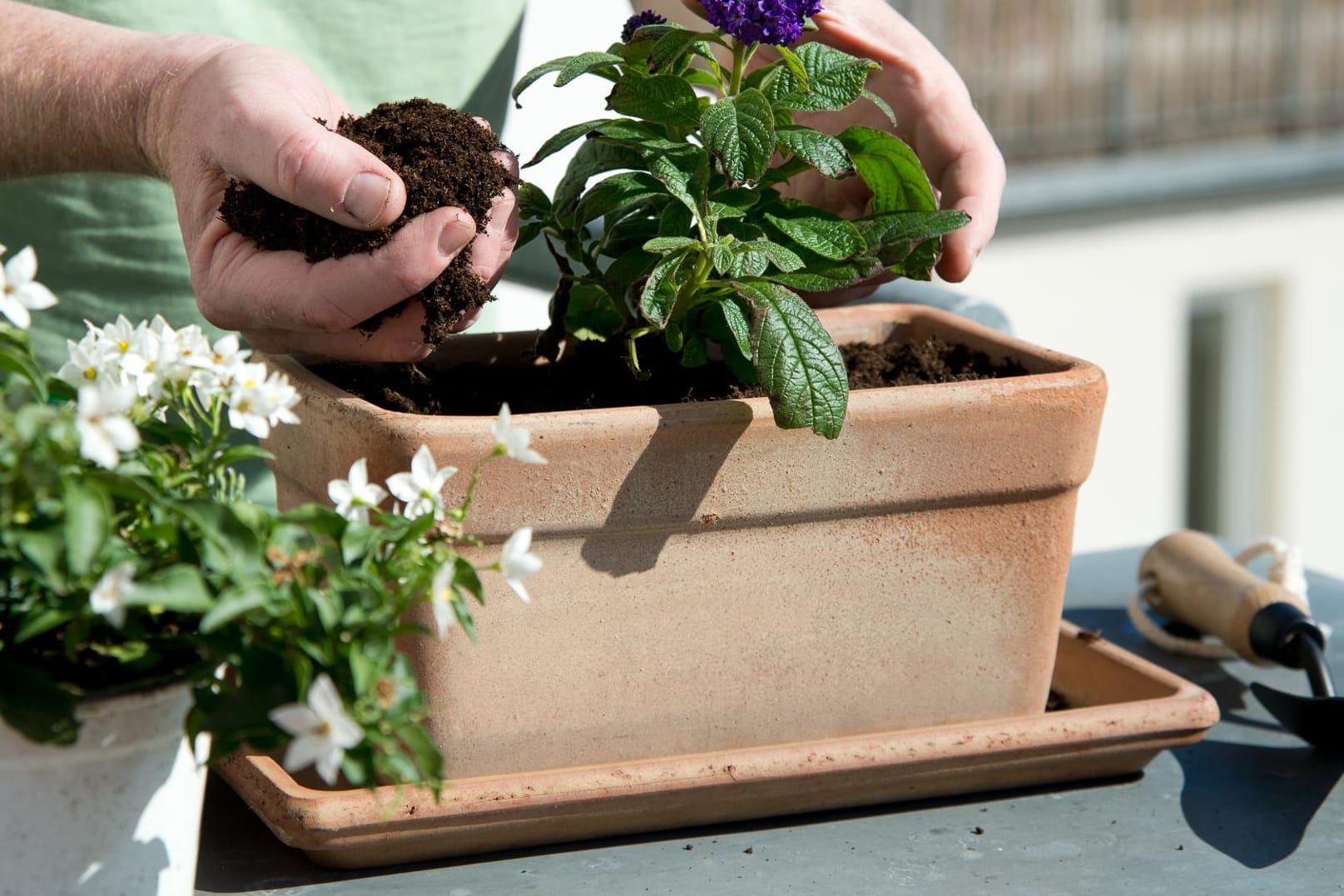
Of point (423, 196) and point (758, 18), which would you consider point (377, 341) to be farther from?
point (758, 18)

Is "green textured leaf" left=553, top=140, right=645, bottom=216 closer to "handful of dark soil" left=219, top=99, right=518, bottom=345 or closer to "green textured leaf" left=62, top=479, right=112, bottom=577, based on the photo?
"handful of dark soil" left=219, top=99, right=518, bottom=345

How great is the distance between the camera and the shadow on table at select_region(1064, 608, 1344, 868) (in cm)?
73

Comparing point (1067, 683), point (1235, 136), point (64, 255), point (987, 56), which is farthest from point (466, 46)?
point (1235, 136)

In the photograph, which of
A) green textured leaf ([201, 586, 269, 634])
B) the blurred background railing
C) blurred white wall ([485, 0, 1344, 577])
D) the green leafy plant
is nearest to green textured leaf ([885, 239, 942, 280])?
the green leafy plant

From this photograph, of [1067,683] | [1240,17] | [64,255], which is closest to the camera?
[1067,683]

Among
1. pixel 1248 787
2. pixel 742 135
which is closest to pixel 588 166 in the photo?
pixel 742 135

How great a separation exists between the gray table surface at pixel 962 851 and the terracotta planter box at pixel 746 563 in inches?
1.9

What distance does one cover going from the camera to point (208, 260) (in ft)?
2.44

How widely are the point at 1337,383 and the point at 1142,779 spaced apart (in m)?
4.29

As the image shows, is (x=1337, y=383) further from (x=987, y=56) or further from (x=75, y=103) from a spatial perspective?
(x=75, y=103)

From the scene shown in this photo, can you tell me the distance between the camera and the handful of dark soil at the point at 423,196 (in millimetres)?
691

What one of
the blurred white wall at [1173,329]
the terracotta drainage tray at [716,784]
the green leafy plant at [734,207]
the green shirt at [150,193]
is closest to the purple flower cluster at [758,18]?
the green leafy plant at [734,207]

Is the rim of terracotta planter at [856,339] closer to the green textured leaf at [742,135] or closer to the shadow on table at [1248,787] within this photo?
the green textured leaf at [742,135]

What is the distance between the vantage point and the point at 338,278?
0.68 meters
